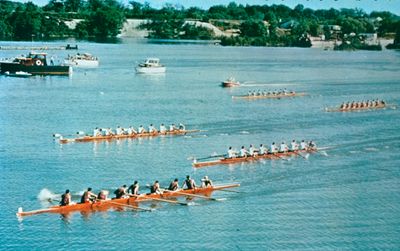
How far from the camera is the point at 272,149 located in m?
36.2

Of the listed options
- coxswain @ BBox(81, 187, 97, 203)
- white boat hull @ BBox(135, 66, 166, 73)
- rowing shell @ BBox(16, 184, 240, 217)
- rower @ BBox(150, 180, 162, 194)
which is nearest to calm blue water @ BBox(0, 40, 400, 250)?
rowing shell @ BBox(16, 184, 240, 217)

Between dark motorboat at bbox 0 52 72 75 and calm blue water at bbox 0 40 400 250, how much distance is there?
8.65m

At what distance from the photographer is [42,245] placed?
912 inches

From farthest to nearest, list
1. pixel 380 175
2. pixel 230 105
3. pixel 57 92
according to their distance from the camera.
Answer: pixel 57 92, pixel 230 105, pixel 380 175

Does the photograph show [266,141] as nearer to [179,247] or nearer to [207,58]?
[179,247]

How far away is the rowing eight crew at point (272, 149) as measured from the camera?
35.0 metres

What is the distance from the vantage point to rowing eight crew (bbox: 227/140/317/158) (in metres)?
35.0

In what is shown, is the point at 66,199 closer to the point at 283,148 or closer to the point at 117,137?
the point at 283,148

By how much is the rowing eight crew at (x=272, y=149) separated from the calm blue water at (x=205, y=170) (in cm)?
81

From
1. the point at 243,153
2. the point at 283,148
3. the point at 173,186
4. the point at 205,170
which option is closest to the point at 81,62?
the point at 283,148

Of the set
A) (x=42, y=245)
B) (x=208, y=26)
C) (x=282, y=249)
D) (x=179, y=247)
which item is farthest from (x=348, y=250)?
(x=208, y=26)

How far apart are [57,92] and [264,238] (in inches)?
1696

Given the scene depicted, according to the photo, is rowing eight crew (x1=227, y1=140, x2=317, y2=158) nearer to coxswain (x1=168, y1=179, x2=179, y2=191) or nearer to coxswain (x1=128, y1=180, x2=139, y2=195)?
coxswain (x1=168, y1=179, x2=179, y2=191)

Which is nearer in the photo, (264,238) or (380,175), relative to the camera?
(264,238)
